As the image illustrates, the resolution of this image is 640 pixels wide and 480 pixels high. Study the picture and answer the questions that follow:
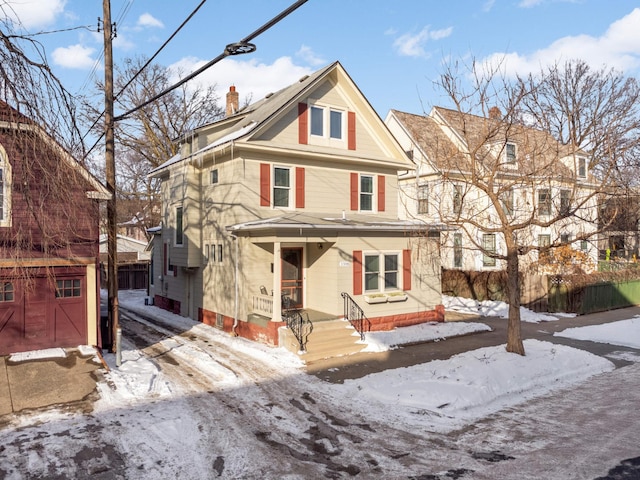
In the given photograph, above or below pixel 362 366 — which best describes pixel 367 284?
above

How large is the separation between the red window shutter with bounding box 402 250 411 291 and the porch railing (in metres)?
5.20

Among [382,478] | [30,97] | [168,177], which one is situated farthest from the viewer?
[168,177]

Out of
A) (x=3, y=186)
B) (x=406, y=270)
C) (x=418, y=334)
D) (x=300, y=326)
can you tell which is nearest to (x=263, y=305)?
(x=300, y=326)

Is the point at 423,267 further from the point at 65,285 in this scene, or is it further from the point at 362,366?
the point at 65,285

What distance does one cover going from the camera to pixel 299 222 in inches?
581

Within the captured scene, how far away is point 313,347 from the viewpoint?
44.3 ft

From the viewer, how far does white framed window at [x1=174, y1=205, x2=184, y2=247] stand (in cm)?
1930

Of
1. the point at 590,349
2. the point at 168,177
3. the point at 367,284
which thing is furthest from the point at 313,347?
the point at 168,177

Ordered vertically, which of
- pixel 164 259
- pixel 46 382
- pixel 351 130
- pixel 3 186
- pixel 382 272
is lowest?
pixel 46 382

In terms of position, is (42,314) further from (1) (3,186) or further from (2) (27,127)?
(2) (27,127)

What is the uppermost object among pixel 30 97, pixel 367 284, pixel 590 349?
pixel 30 97

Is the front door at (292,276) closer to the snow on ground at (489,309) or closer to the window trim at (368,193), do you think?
the window trim at (368,193)

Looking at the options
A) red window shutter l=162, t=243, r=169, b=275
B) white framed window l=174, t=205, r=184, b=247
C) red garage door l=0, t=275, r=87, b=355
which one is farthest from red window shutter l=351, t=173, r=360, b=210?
red garage door l=0, t=275, r=87, b=355

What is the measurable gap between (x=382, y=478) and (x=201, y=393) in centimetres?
498
